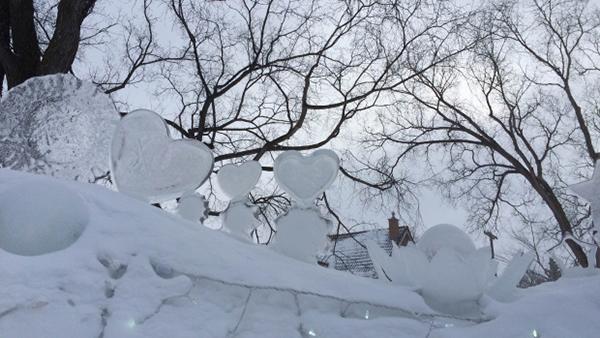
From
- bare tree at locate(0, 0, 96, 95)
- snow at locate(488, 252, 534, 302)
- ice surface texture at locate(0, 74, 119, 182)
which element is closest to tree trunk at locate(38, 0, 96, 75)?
bare tree at locate(0, 0, 96, 95)

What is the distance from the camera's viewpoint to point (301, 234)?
1.24 m

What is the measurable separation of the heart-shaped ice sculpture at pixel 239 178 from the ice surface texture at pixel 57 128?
36cm

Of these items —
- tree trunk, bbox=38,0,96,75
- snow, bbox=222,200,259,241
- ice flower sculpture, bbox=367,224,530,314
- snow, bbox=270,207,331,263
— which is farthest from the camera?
tree trunk, bbox=38,0,96,75

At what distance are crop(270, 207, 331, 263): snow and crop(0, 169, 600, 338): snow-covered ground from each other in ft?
0.61

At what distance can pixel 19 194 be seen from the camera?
0.77 m

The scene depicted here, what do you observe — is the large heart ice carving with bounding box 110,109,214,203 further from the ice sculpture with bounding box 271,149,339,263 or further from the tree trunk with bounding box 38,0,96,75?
the tree trunk with bounding box 38,0,96,75

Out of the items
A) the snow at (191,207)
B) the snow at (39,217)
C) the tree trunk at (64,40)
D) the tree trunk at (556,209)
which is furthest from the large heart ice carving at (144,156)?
the tree trunk at (556,209)

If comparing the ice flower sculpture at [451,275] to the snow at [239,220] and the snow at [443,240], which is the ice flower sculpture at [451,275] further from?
the snow at [239,220]

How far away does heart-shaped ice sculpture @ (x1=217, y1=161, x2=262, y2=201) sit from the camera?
1.60 metres

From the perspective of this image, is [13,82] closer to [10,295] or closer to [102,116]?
[102,116]

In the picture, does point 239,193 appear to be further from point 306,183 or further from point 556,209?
point 556,209

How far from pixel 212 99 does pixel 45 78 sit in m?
6.55

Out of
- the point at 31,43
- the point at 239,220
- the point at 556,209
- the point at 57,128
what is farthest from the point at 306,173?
the point at 556,209

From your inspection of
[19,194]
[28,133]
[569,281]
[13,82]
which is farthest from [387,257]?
[13,82]
